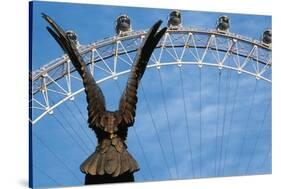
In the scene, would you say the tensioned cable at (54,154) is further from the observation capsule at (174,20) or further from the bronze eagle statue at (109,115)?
the observation capsule at (174,20)

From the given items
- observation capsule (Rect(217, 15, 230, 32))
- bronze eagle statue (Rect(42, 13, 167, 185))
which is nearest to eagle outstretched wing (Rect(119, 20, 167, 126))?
bronze eagle statue (Rect(42, 13, 167, 185))

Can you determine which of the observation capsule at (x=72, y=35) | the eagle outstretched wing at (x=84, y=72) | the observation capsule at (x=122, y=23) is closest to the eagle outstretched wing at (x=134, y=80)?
the eagle outstretched wing at (x=84, y=72)

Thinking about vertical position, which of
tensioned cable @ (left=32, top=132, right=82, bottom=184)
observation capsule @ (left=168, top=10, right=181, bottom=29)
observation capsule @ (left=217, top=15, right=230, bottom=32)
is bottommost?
tensioned cable @ (left=32, top=132, right=82, bottom=184)

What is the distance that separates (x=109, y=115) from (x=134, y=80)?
1.72 feet

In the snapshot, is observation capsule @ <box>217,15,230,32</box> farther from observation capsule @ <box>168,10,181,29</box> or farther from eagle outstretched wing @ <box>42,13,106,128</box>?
eagle outstretched wing @ <box>42,13,106,128</box>

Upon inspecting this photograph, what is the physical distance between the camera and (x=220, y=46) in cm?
1139

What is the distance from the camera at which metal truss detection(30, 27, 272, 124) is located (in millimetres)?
9820

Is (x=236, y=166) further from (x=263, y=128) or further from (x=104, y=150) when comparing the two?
(x=104, y=150)

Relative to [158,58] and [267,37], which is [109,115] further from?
[267,37]

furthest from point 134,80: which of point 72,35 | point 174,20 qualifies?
point 174,20

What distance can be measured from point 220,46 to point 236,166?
174 cm

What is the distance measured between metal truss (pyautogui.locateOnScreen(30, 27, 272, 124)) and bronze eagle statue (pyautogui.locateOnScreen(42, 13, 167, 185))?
0.54 meters

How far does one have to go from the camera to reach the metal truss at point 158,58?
387 inches

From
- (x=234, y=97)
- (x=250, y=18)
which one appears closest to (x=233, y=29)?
(x=250, y=18)
